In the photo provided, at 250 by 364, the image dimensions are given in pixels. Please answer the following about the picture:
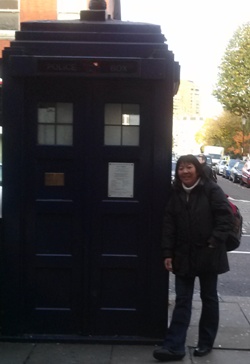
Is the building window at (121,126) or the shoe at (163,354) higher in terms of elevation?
the building window at (121,126)

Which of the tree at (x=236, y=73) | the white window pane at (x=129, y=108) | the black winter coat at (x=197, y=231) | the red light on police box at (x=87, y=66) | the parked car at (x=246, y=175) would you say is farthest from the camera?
the tree at (x=236, y=73)

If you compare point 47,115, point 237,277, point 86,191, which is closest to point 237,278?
point 237,277

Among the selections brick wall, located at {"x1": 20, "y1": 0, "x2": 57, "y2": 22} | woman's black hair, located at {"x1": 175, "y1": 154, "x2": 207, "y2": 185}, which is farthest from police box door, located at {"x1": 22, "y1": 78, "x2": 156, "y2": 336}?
brick wall, located at {"x1": 20, "y1": 0, "x2": 57, "y2": 22}

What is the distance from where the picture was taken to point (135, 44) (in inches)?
237

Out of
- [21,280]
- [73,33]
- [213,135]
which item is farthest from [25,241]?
[213,135]

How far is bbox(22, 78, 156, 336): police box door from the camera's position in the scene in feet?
19.9

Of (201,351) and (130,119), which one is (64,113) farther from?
(201,351)

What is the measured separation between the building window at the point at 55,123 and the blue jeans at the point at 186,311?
1535 millimetres

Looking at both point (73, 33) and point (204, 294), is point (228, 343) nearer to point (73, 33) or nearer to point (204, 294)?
point (204, 294)

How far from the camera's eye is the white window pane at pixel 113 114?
612 cm

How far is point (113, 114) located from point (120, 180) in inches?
22.4

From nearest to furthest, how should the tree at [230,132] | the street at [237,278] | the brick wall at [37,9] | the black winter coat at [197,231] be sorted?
the black winter coat at [197,231]
the street at [237,278]
the brick wall at [37,9]
the tree at [230,132]

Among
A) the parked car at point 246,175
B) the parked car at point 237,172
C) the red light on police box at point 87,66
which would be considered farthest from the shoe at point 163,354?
the parked car at point 237,172

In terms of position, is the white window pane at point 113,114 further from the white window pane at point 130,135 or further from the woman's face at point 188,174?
the woman's face at point 188,174
